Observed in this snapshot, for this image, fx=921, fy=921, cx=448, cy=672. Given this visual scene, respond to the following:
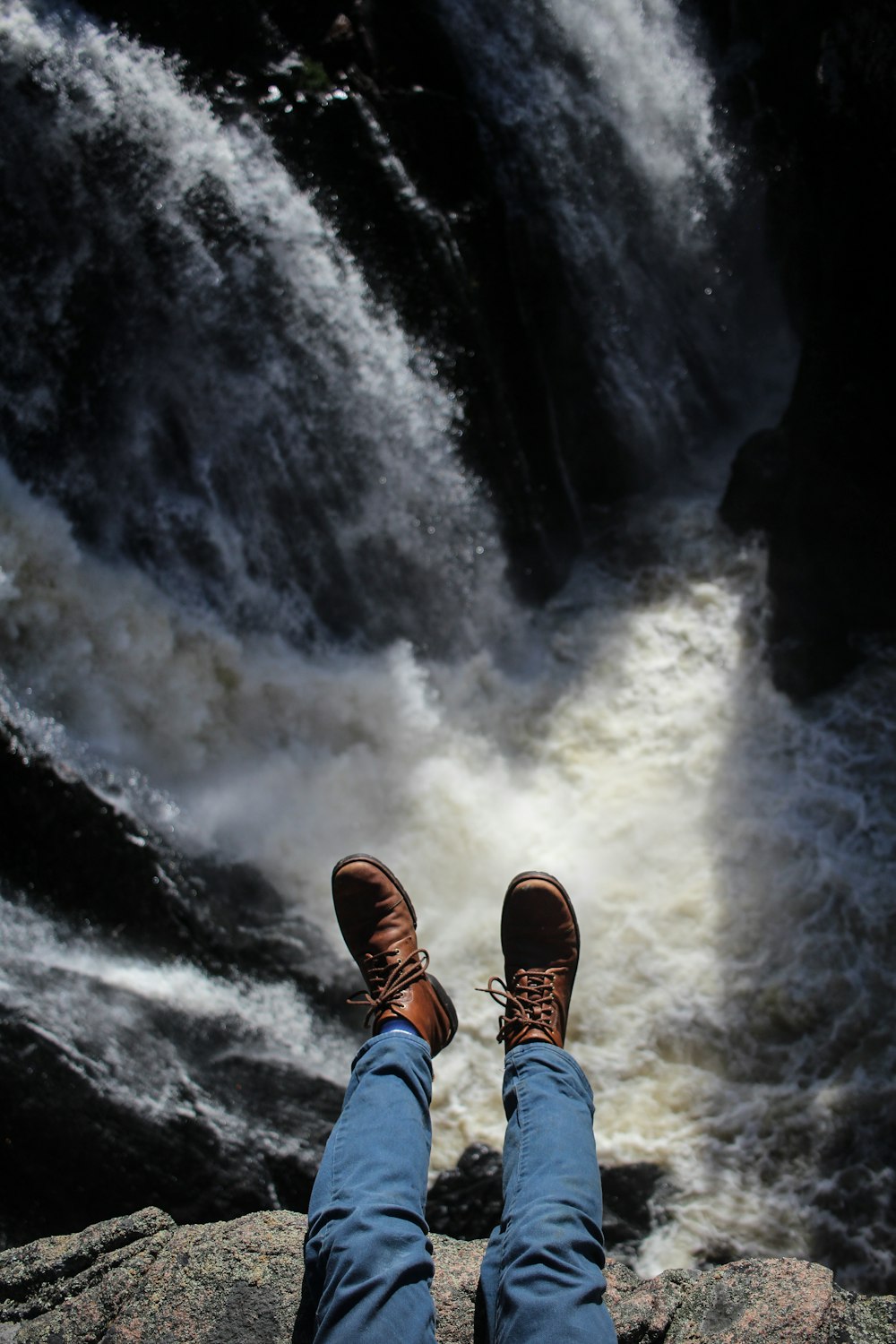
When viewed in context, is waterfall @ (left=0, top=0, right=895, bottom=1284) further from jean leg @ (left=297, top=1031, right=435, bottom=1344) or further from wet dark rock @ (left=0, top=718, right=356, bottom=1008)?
jean leg @ (left=297, top=1031, right=435, bottom=1344)

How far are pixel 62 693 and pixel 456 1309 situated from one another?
116 inches

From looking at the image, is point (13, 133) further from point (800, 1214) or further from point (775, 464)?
point (800, 1214)

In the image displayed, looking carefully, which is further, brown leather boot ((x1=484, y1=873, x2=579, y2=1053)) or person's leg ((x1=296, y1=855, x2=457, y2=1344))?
brown leather boot ((x1=484, y1=873, x2=579, y2=1053))

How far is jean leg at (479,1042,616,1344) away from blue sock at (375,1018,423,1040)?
0.30 meters

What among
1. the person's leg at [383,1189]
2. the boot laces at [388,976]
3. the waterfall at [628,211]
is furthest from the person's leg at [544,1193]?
the waterfall at [628,211]

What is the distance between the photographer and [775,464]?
567cm

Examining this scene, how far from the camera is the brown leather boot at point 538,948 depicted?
2.85 metres

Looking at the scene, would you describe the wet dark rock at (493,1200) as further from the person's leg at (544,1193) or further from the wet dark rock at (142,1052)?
the person's leg at (544,1193)

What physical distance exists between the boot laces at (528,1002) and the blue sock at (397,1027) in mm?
223

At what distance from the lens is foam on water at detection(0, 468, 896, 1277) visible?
12.1 feet

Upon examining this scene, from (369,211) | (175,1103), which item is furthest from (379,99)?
(175,1103)

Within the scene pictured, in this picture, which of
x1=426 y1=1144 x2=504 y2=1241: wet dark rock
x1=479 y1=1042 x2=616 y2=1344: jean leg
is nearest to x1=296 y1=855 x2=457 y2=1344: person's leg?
x1=479 y1=1042 x2=616 y2=1344: jean leg

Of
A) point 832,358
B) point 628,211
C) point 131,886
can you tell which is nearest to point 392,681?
point 131,886

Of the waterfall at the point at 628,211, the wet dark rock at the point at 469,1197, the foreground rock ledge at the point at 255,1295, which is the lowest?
the foreground rock ledge at the point at 255,1295
